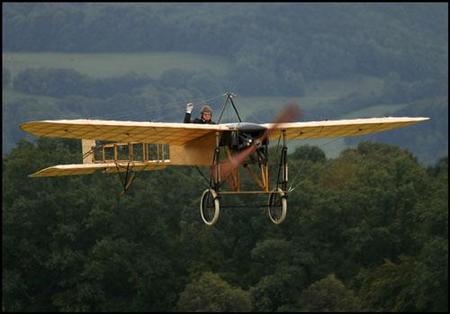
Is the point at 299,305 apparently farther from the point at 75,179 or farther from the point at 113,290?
the point at 75,179

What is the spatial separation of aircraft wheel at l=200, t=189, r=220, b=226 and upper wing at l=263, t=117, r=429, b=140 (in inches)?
90.9

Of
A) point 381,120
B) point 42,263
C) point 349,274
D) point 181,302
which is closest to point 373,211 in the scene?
point 349,274

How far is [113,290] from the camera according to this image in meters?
79.9

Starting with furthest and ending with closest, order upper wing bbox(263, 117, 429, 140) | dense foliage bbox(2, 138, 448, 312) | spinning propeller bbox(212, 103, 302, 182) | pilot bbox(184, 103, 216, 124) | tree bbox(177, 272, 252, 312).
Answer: dense foliage bbox(2, 138, 448, 312)
tree bbox(177, 272, 252, 312)
upper wing bbox(263, 117, 429, 140)
pilot bbox(184, 103, 216, 124)
spinning propeller bbox(212, 103, 302, 182)

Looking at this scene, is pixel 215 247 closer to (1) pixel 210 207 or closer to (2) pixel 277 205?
(1) pixel 210 207

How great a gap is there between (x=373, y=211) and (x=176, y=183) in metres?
14.5

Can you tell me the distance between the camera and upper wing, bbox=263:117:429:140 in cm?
3372

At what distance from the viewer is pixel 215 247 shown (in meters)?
82.2

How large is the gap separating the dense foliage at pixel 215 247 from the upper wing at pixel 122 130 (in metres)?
41.7

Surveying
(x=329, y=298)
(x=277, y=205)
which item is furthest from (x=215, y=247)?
(x=277, y=205)

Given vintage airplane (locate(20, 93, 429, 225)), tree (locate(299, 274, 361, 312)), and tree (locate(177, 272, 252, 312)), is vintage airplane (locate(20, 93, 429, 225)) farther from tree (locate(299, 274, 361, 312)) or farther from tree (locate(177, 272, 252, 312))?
tree (locate(299, 274, 361, 312))

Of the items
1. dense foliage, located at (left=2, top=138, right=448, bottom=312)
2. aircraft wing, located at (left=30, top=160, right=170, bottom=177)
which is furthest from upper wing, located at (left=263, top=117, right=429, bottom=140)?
dense foliage, located at (left=2, top=138, right=448, bottom=312)

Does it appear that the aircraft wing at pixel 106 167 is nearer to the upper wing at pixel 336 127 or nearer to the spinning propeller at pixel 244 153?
the upper wing at pixel 336 127

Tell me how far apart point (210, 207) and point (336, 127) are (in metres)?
4.85
